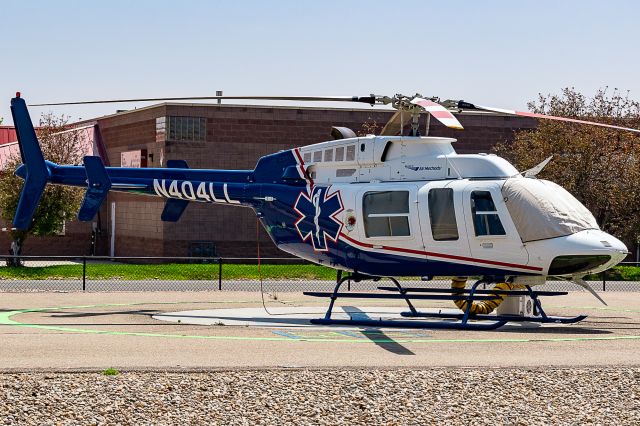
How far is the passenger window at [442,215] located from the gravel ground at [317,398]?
19.7 ft

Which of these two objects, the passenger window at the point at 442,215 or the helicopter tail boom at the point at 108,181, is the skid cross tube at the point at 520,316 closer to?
the passenger window at the point at 442,215

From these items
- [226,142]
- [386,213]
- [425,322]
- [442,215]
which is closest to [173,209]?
[386,213]

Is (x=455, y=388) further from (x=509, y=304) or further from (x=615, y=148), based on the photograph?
(x=615, y=148)

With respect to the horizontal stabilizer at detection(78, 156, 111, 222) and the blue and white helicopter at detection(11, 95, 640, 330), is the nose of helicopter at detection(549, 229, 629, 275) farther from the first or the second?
the horizontal stabilizer at detection(78, 156, 111, 222)

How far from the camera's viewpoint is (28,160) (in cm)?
2336

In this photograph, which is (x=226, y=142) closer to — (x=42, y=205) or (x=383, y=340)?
(x=42, y=205)

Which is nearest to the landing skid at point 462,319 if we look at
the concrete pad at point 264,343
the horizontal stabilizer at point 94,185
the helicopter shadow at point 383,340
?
the concrete pad at point 264,343

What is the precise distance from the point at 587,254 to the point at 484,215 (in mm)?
1981

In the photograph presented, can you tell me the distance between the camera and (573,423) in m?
12.1

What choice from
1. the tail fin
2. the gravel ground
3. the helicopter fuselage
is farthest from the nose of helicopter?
the tail fin

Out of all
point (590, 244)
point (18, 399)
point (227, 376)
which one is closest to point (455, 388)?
point (227, 376)

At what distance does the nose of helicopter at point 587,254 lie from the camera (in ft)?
62.6

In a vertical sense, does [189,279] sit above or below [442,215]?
below

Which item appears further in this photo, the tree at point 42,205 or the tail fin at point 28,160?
the tree at point 42,205
